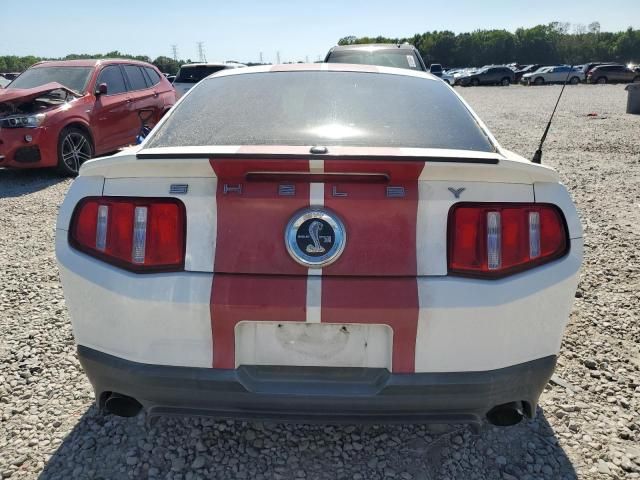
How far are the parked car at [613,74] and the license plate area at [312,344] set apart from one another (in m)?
43.8

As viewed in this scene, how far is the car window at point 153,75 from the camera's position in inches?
362

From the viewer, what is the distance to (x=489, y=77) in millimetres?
43531

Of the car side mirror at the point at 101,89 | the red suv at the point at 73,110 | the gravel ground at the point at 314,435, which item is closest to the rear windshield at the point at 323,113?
the gravel ground at the point at 314,435

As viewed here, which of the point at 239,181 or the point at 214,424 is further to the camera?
the point at 214,424

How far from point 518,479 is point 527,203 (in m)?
1.12

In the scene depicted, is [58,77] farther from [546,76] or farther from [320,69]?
[546,76]

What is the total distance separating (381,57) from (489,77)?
38.2 m

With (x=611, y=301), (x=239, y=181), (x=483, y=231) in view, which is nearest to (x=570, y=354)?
(x=611, y=301)

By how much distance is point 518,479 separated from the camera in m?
2.03

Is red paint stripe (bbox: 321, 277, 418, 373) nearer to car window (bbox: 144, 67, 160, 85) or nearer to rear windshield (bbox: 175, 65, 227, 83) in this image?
car window (bbox: 144, 67, 160, 85)

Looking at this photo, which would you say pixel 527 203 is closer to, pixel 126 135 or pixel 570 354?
pixel 570 354

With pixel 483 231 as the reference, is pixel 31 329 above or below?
below

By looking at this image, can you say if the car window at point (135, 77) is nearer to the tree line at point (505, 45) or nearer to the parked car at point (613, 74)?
the parked car at point (613, 74)

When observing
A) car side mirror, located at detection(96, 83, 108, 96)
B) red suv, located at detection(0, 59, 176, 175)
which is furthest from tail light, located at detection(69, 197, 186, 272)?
car side mirror, located at detection(96, 83, 108, 96)
